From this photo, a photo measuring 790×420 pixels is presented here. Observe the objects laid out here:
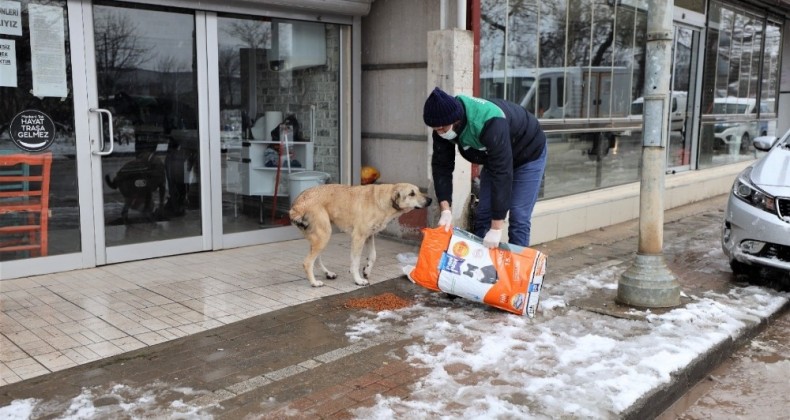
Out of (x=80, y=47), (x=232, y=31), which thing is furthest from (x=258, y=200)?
(x=80, y=47)

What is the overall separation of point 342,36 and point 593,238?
155 inches

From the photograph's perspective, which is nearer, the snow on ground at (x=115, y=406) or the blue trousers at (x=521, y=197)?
the snow on ground at (x=115, y=406)

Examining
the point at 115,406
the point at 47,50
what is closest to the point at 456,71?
the point at 47,50

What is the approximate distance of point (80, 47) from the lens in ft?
19.6

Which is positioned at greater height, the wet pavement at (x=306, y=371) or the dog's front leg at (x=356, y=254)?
the dog's front leg at (x=356, y=254)

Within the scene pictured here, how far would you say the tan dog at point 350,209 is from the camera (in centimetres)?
558

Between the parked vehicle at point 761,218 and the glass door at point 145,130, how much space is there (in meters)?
5.12

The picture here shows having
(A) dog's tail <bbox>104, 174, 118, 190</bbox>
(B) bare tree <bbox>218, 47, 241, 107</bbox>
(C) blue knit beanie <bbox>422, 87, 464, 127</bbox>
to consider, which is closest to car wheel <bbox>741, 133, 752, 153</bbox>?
(B) bare tree <bbox>218, 47, 241, 107</bbox>

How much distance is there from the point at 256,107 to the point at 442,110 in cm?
330

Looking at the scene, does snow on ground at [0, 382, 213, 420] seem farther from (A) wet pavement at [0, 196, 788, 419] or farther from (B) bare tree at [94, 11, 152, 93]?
(B) bare tree at [94, 11, 152, 93]

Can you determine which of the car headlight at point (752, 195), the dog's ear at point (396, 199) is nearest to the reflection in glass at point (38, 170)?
the dog's ear at point (396, 199)

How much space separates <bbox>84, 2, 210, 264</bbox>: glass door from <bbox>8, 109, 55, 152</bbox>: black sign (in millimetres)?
362

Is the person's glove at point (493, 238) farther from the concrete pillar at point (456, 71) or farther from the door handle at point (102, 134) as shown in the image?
the door handle at point (102, 134)

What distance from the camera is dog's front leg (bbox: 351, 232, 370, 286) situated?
5766 millimetres
